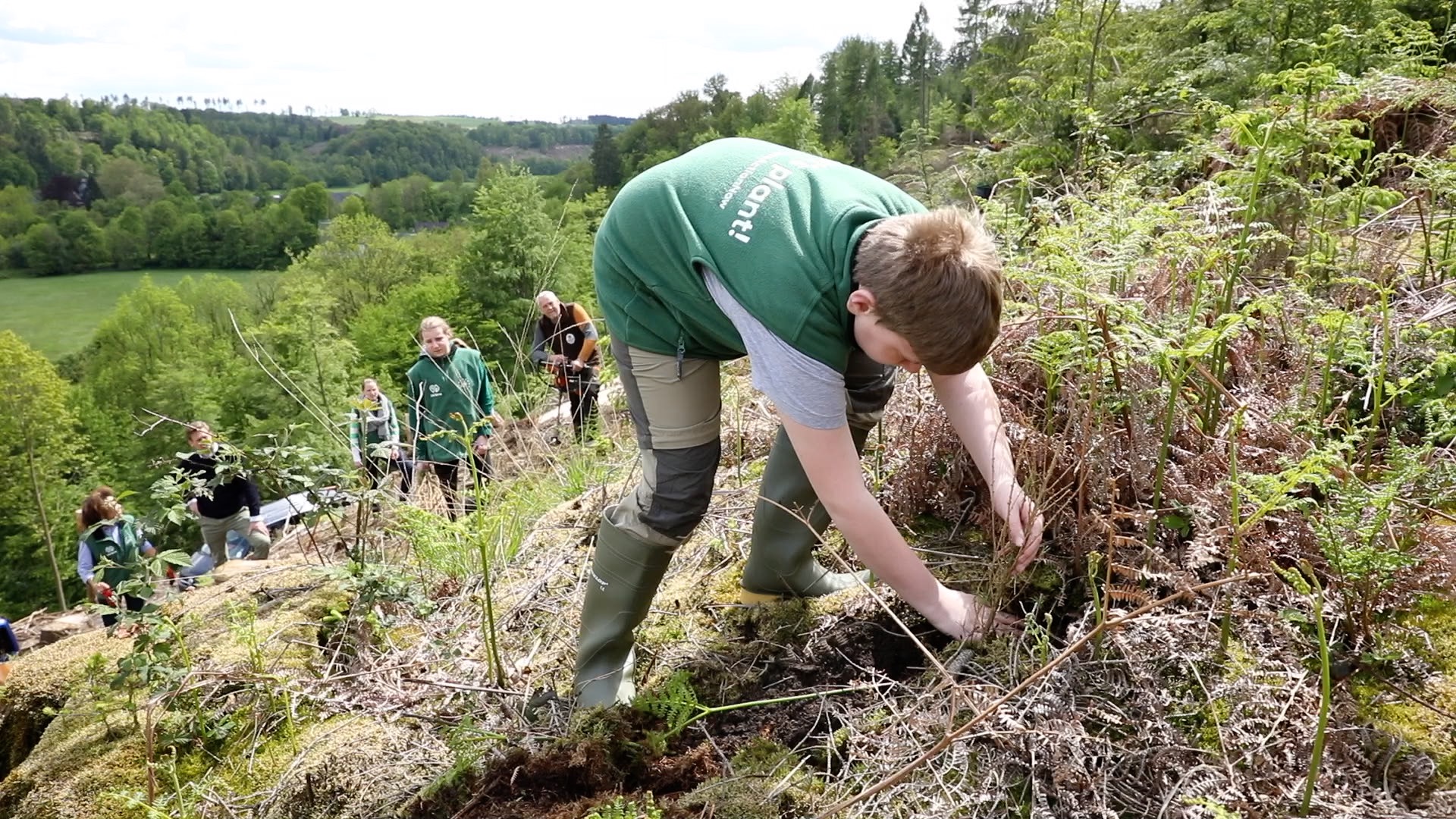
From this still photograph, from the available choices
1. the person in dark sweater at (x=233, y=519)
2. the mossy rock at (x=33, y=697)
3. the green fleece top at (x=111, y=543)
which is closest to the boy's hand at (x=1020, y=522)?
the mossy rock at (x=33, y=697)

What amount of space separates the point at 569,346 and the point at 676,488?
459 centimetres

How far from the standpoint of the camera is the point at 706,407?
2.07 metres

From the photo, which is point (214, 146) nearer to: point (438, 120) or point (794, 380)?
point (438, 120)

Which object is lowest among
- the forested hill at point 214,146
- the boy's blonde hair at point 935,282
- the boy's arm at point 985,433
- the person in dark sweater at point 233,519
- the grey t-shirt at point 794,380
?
the person in dark sweater at point 233,519

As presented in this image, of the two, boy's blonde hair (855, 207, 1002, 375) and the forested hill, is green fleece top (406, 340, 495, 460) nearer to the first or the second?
boy's blonde hair (855, 207, 1002, 375)

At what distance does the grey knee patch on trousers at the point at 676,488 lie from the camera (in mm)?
2047

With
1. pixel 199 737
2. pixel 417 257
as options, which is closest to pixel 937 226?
pixel 199 737

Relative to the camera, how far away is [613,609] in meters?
2.19

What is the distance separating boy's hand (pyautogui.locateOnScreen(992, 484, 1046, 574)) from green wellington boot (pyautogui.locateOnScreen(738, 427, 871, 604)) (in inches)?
19.9

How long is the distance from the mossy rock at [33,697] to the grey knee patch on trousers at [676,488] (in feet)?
6.47

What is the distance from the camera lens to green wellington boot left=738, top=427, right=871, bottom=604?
241cm

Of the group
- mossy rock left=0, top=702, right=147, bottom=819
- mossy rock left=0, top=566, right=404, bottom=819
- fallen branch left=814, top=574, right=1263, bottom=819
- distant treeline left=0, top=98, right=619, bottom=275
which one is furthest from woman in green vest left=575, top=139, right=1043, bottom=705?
distant treeline left=0, top=98, right=619, bottom=275

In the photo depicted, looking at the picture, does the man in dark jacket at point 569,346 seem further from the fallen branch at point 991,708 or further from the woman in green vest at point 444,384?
the fallen branch at point 991,708

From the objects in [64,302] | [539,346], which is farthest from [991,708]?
[64,302]
